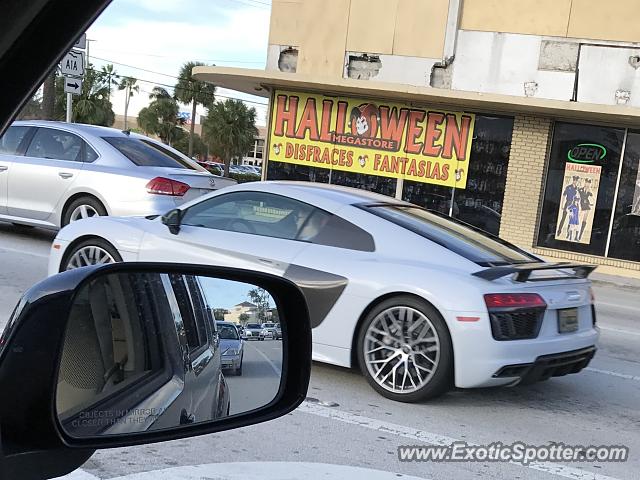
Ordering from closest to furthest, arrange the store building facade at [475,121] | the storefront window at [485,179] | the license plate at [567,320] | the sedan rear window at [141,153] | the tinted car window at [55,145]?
the license plate at [567,320], the sedan rear window at [141,153], the tinted car window at [55,145], the store building facade at [475,121], the storefront window at [485,179]

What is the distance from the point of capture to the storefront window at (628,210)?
16984mm

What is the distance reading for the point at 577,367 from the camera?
233 inches

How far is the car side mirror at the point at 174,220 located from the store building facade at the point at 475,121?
11207 mm

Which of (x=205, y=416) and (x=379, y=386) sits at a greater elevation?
(x=205, y=416)

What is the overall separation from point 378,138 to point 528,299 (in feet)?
45.8

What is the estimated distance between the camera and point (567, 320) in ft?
19.1

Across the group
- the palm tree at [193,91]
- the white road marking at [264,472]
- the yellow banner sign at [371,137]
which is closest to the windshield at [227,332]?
the white road marking at [264,472]

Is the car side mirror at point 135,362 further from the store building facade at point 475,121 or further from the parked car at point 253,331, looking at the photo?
the store building facade at point 475,121

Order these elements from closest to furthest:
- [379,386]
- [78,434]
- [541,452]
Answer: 1. [78,434]
2. [541,452]
3. [379,386]

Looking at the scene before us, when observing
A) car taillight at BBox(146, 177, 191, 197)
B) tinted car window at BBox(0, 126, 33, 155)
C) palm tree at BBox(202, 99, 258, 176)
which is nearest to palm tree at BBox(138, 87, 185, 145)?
palm tree at BBox(202, 99, 258, 176)

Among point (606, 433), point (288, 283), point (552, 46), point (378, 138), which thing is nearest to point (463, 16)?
point (552, 46)

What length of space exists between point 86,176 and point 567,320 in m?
7.16

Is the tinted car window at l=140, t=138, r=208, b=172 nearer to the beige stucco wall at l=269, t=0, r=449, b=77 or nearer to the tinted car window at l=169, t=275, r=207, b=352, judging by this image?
the beige stucco wall at l=269, t=0, r=449, b=77

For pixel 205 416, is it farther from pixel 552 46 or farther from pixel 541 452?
pixel 552 46
